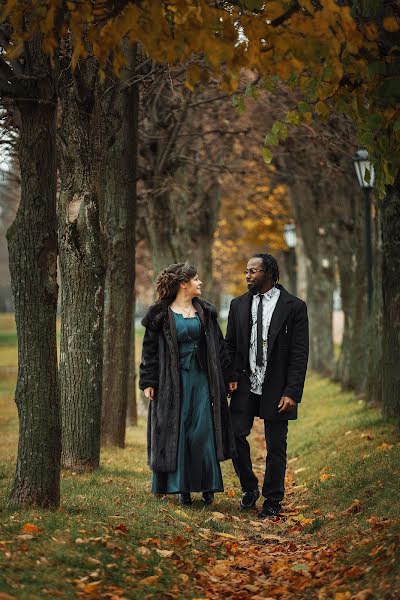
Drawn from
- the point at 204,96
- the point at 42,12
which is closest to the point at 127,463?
the point at 42,12

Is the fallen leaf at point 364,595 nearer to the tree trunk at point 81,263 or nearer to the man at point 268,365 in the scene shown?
the man at point 268,365

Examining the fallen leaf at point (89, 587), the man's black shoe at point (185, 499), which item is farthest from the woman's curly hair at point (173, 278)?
the fallen leaf at point (89, 587)

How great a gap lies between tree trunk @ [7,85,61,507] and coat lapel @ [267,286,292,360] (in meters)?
2.70

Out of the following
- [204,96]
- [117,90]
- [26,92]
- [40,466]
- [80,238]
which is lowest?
[40,466]

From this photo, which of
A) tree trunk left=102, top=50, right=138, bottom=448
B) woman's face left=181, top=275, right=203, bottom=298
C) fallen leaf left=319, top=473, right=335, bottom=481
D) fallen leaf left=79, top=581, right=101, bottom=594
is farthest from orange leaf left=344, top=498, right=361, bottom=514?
tree trunk left=102, top=50, right=138, bottom=448

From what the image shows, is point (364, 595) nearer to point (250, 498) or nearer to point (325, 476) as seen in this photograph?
point (250, 498)

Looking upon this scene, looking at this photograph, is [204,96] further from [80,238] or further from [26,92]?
[26,92]

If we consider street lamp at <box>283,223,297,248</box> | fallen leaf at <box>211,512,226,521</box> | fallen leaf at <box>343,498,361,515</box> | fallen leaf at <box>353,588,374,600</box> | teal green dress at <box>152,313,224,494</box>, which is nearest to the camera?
fallen leaf at <box>353,588,374,600</box>

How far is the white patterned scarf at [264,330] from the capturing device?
10266 millimetres

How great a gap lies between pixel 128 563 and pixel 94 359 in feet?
15.0

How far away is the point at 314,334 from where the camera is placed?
3036cm

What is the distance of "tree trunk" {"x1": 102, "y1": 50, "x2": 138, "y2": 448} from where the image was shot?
Answer: 44.9 ft

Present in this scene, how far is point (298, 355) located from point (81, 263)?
8.12 ft

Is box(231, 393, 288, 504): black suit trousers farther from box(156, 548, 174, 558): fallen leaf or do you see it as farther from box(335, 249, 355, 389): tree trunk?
box(335, 249, 355, 389): tree trunk
